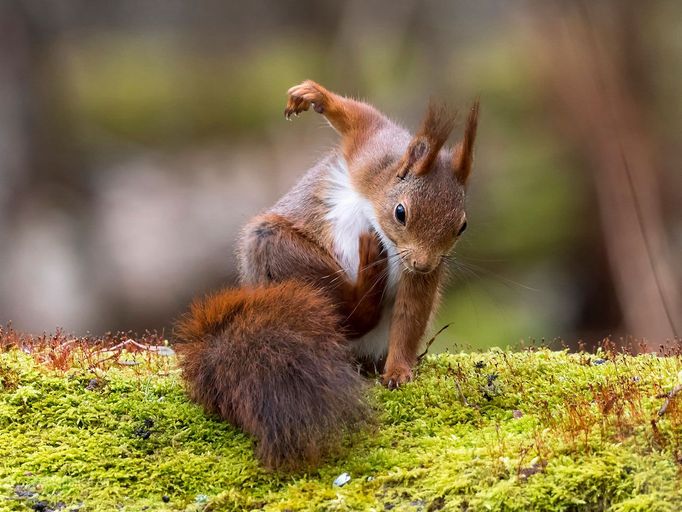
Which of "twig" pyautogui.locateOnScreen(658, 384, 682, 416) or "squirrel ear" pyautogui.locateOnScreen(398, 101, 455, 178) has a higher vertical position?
"squirrel ear" pyautogui.locateOnScreen(398, 101, 455, 178)

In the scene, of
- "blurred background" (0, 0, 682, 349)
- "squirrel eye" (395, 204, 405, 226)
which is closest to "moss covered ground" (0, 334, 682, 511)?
"squirrel eye" (395, 204, 405, 226)

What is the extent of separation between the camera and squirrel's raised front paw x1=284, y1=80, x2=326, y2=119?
3.76 m

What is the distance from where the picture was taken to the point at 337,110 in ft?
12.6

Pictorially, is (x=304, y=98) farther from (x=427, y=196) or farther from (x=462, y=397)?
(x=462, y=397)

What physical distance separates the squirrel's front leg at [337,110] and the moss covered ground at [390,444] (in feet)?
3.49

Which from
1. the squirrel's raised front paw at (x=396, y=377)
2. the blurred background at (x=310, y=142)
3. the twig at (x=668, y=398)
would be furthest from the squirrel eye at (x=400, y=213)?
the blurred background at (x=310, y=142)

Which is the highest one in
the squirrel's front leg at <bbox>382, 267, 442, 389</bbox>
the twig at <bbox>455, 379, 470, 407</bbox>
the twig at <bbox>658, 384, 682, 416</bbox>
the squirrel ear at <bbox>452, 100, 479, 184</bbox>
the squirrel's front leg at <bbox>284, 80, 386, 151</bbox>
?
the squirrel's front leg at <bbox>284, 80, 386, 151</bbox>

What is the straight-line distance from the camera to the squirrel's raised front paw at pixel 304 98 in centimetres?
376

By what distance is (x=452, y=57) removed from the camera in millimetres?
7090

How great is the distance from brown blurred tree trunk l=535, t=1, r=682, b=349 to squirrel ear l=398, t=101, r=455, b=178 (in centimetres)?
328

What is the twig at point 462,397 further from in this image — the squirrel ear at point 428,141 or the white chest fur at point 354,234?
the squirrel ear at point 428,141

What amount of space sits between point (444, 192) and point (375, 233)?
353 mm

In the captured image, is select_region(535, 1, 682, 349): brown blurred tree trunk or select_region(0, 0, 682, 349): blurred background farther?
select_region(0, 0, 682, 349): blurred background

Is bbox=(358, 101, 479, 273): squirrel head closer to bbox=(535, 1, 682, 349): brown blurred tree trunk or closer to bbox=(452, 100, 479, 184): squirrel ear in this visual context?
bbox=(452, 100, 479, 184): squirrel ear
